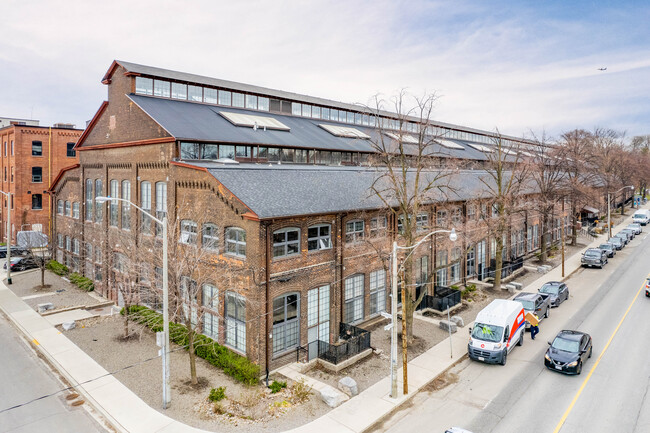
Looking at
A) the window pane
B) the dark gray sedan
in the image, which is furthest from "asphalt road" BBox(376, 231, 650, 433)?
the window pane

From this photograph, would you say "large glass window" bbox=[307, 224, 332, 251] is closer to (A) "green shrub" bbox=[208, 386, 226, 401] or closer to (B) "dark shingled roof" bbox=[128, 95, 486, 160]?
(A) "green shrub" bbox=[208, 386, 226, 401]

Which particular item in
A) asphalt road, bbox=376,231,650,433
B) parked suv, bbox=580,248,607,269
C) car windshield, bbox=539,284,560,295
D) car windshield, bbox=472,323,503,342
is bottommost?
asphalt road, bbox=376,231,650,433

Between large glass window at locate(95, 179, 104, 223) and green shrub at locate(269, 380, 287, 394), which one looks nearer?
green shrub at locate(269, 380, 287, 394)

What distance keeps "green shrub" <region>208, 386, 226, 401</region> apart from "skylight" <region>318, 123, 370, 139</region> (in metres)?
25.6

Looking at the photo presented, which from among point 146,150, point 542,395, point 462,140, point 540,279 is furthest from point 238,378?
point 462,140

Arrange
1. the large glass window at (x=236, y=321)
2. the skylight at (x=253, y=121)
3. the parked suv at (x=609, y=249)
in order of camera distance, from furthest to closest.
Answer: the parked suv at (x=609, y=249) → the skylight at (x=253, y=121) → the large glass window at (x=236, y=321)

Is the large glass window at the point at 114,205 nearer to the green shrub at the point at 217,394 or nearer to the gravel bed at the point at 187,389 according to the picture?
the gravel bed at the point at 187,389

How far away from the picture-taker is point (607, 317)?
92.5 ft

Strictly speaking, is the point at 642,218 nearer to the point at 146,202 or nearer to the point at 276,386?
the point at 276,386

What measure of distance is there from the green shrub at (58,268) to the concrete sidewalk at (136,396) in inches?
469

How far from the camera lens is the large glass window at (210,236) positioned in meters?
21.8

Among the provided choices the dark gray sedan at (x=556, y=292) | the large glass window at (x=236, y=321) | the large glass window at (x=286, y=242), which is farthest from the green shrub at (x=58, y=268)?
the dark gray sedan at (x=556, y=292)

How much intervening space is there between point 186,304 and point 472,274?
26415 millimetres

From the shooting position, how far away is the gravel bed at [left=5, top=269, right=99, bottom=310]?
99.3 feet
